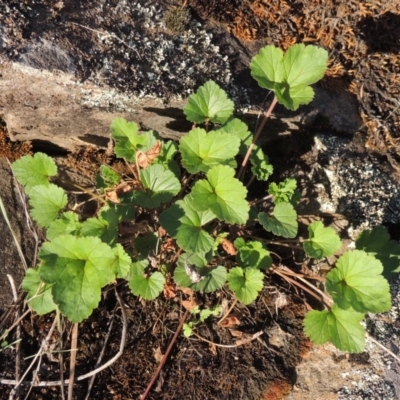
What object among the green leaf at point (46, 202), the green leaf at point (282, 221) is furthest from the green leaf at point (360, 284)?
the green leaf at point (46, 202)

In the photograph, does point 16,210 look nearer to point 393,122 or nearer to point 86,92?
point 86,92

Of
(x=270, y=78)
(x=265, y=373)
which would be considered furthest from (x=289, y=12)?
(x=265, y=373)

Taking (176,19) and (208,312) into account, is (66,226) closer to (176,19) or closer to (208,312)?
(208,312)

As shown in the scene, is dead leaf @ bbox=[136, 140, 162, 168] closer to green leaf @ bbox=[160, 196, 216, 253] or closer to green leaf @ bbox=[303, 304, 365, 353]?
green leaf @ bbox=[160, 196, 216, 253]

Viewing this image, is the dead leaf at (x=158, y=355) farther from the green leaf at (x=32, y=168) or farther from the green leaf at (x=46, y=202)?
the green leaf at (x=32, y=168)

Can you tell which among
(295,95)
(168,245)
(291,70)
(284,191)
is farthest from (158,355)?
(291,70)
